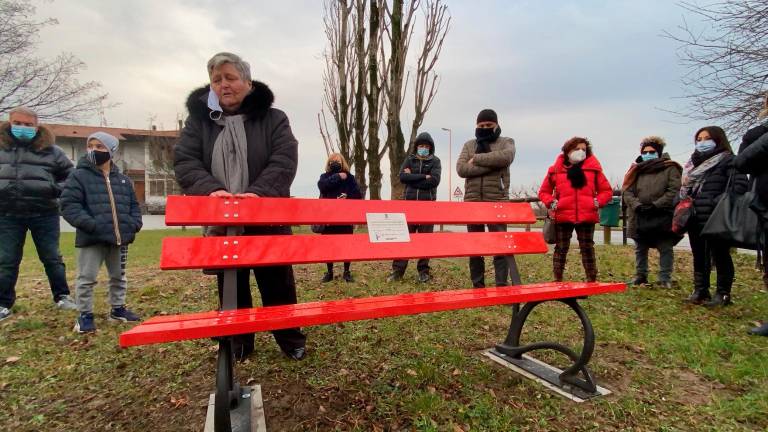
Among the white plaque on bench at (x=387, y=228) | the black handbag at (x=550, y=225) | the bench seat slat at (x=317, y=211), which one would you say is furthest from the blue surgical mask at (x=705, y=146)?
the white plaque on bench at (x=387, y=228)

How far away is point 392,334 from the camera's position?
3.31 metres

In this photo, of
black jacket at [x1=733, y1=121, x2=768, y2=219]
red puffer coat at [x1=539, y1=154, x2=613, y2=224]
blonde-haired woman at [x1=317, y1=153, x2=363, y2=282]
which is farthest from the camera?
blonde-haired woman at [x1=317, y1=153, x2=363, y2=282]

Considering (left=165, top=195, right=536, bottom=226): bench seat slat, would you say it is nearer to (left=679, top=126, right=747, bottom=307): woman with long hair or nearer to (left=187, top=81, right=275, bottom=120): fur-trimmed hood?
(left=187, top=81, right=275, bottom=120): fur-trimmed hood

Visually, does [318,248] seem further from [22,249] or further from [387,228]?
[22,249]

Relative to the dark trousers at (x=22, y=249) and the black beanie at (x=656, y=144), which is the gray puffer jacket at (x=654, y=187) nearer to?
the black beanie at (x=656, y=144)

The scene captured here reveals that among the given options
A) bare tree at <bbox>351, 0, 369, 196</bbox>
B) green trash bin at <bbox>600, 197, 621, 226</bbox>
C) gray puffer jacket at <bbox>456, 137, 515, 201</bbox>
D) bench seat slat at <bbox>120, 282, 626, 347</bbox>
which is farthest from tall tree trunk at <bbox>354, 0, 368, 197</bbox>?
bench seat slat at <bbox>120, 282, 626, 347</bbox>

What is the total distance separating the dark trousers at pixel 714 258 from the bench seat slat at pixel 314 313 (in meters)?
2.48

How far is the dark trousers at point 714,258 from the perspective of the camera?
4.07m

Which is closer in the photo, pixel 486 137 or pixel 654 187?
pixel 486 137

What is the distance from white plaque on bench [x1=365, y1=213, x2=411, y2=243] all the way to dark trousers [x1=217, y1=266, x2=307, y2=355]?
0.62m

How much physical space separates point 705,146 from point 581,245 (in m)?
1.53

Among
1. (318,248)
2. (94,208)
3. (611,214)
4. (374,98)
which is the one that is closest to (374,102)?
(374,98)

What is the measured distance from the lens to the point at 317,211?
2457mm

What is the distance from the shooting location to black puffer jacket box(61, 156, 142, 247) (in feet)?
11.8
